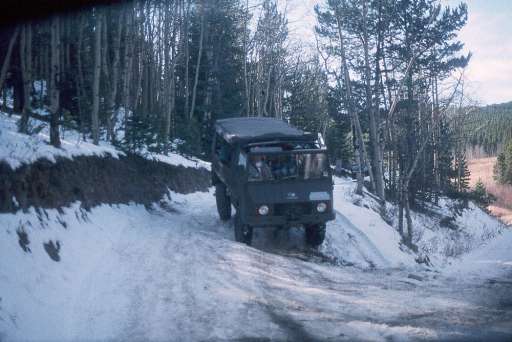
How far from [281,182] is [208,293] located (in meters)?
4.24

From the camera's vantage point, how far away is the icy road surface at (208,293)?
548 centimetres

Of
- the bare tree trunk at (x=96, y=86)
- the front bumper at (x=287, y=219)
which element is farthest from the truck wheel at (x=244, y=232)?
the bare tree trunk at (x=96, y=86)

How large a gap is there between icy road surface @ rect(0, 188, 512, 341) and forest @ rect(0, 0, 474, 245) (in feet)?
12.1

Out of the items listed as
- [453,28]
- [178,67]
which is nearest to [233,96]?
[178,67]

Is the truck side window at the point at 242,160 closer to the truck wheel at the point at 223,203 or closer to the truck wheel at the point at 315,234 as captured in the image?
the truck wheel at the point at 315,234

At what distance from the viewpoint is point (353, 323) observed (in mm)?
5836

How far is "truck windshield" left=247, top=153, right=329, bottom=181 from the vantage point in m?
11.0

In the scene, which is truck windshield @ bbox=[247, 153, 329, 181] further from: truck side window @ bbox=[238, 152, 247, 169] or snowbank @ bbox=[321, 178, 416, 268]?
snowbank @ bbox=[321, 178, 416, 268]

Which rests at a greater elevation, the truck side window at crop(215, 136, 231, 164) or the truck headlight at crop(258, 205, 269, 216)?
the truck side window at crop(215, 136, 231, 164)

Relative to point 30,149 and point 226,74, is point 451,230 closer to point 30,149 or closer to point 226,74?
point 226,74

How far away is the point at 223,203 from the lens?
14.0 meters

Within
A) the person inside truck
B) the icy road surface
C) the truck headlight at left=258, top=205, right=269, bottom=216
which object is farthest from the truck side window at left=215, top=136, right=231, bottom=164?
the icy road surface

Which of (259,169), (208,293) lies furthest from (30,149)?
(259,169)

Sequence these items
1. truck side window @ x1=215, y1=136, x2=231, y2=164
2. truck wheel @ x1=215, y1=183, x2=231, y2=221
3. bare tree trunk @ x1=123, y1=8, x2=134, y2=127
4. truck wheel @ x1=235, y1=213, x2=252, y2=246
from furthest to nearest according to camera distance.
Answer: bare tree trunk @ x1=123, y1=8, x2=134, y2=127
truck wheel @ x1=215, y1=183, x2=231, y2=221
truck side window @ x1=215, y1=136, x2=231, y2=164
truck wheel @ x1=235, y1=213, x2=252, y2=246
